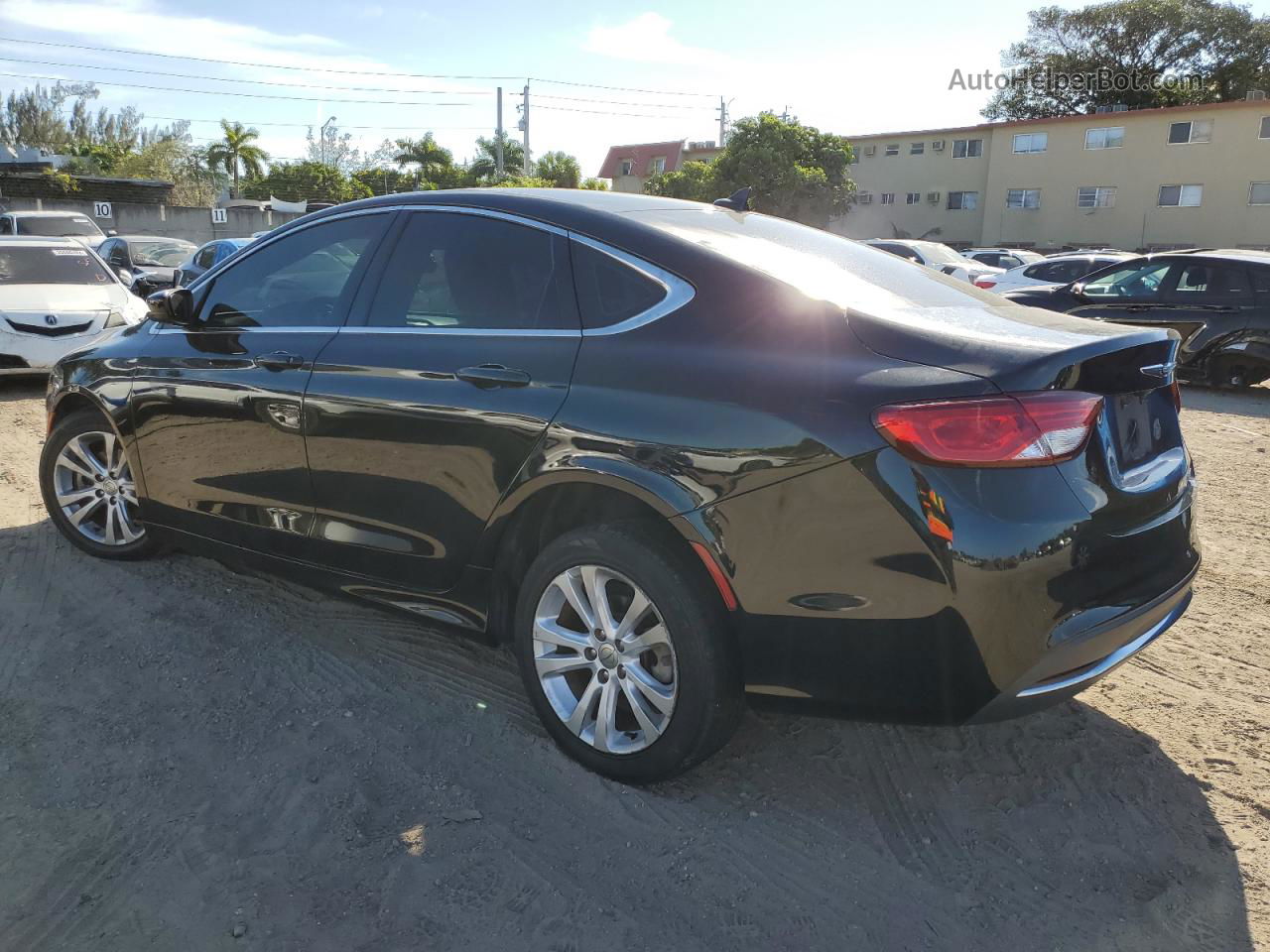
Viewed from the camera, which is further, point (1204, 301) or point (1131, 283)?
point (1131, 283)

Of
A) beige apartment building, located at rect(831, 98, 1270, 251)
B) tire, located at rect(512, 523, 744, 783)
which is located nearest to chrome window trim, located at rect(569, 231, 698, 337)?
tire, located at rect(512, 523, 744, 783)

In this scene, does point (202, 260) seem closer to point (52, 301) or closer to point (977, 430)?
point (52, 301)

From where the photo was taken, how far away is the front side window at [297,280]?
365 centimetres

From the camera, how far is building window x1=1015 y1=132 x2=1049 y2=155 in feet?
142

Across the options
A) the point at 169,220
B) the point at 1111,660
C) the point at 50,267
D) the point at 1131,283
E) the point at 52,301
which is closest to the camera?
the point at 1111,660

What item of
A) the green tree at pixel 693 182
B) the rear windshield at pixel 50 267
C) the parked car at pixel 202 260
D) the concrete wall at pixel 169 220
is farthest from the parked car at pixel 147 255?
the green tree at pixel 693 182

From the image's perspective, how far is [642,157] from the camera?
65.5 m

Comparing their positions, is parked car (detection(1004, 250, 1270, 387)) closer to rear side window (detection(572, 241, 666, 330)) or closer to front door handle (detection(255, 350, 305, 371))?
rear side window (detection(572, 241, 666, 330))

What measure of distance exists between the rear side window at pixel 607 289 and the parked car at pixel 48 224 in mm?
18360

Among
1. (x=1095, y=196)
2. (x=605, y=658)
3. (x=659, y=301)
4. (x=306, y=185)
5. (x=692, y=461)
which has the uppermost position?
(x=306, y=185)

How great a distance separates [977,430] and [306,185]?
53.1 m

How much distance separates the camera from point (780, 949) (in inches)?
90.4

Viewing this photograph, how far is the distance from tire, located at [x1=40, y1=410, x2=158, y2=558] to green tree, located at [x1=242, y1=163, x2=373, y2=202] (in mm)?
45734

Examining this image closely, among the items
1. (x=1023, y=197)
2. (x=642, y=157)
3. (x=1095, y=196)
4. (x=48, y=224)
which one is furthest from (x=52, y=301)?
(x=642, y=157)
